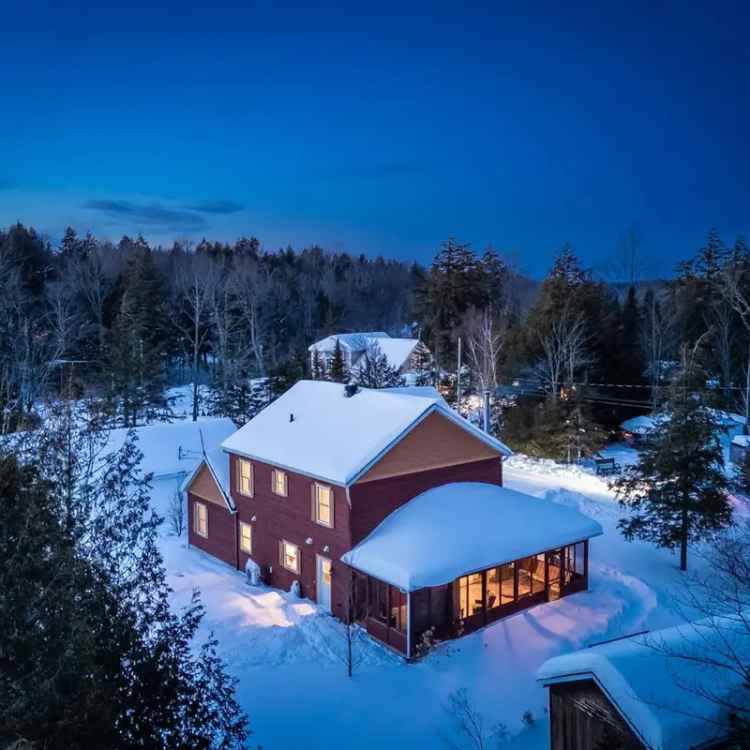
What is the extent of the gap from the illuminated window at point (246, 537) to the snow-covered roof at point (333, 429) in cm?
256

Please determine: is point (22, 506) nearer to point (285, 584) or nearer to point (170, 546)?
point (285, 584)

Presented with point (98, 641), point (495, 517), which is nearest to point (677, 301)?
point (495, 517)

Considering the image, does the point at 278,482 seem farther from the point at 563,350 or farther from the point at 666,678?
the point at 563,350

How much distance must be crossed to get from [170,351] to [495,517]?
40.5 metres

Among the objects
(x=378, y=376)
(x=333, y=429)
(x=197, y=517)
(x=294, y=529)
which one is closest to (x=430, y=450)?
(x=333, y=429)

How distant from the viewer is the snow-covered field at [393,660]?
12398 millimetres

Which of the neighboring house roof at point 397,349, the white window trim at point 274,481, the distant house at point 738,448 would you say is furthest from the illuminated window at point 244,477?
the neighboring house roof at point 397,349

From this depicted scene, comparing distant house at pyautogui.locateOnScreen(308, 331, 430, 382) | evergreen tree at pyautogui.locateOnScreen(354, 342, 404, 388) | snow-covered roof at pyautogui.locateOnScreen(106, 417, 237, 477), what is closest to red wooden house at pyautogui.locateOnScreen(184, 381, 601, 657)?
snow-covered roof at pyautogui.locateOnScreen(106, 417, 237, 477)

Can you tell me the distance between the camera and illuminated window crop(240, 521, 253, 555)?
21717 mm

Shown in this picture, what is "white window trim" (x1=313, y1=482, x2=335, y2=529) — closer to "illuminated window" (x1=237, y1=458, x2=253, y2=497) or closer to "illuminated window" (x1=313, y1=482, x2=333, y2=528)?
"illuminated window" (x1=313, y1=482, x2=333, y2=528)

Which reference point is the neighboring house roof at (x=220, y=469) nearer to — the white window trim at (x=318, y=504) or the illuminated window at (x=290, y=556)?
the illuminated window at (x=290, y=556)

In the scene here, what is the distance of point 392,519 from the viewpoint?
59.9 ft

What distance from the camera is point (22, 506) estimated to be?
7336mm

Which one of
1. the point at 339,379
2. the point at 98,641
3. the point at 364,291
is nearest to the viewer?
the point at 98,641
